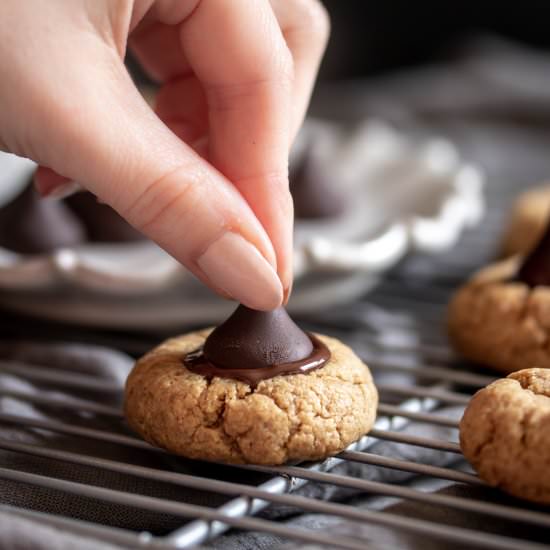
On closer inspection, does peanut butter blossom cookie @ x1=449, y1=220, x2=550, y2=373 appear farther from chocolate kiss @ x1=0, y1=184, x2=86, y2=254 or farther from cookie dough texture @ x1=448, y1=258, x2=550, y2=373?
chocolate kiss @ x1=0, y1=184, x2=86, y2=254

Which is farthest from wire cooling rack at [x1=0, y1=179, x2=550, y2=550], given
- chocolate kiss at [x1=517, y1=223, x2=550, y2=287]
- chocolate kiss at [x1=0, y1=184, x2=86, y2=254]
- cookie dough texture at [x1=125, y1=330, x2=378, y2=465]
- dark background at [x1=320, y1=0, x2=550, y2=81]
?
dark background at [x1=320, y1=0, x2=550, y2=81]

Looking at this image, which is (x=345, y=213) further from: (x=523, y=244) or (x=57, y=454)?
(x=57, y=454)

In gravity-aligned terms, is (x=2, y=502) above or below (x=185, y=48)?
below

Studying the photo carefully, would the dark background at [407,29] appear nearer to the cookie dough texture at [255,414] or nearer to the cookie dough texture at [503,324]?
the cookie dough texture at [503,324]

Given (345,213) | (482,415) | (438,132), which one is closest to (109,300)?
(345,213)

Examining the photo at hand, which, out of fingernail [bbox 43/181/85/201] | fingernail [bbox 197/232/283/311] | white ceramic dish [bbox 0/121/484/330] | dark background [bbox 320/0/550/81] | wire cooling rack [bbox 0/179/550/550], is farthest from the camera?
dark background [bbox 320/0/550/81]
